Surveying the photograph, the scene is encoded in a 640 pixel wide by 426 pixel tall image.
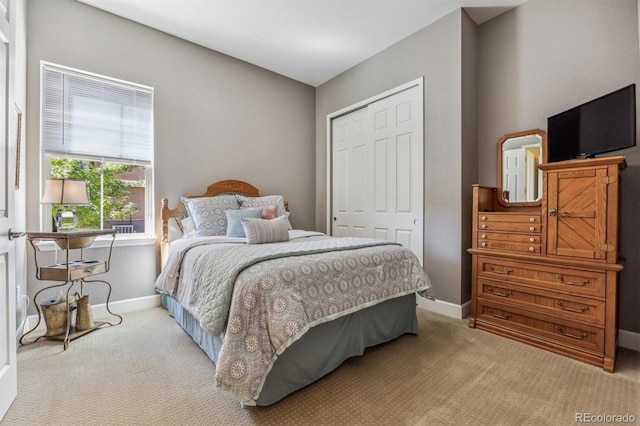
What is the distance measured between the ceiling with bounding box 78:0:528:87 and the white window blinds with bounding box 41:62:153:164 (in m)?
0.73

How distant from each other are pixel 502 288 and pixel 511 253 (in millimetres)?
312

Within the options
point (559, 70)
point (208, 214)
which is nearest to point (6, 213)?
point (208, 214)

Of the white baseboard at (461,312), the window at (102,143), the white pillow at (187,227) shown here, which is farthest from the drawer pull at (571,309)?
the window at (102,143)

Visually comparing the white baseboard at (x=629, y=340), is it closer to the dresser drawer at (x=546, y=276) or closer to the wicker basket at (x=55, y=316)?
the dresser drawer at (x=546, y=276)

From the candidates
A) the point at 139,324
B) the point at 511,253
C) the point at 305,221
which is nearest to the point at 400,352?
the point at 511,253

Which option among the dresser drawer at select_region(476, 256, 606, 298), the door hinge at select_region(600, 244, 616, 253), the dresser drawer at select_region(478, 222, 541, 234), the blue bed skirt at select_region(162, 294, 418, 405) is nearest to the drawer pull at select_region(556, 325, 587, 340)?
the dresser drawer at select_region(476, 256, 606, 298)

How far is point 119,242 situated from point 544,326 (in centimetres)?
380

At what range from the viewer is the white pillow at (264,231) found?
98.3 inches

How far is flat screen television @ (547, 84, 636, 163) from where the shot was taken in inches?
78.4

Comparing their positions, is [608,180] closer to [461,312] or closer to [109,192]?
[461,312]

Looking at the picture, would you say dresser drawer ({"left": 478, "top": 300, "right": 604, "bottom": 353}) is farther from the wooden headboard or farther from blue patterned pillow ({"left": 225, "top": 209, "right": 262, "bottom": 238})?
the wooden headboard

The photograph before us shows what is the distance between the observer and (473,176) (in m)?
3.03

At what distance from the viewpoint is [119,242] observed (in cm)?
292

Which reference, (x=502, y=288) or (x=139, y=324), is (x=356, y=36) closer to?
(x=502, y=288)
